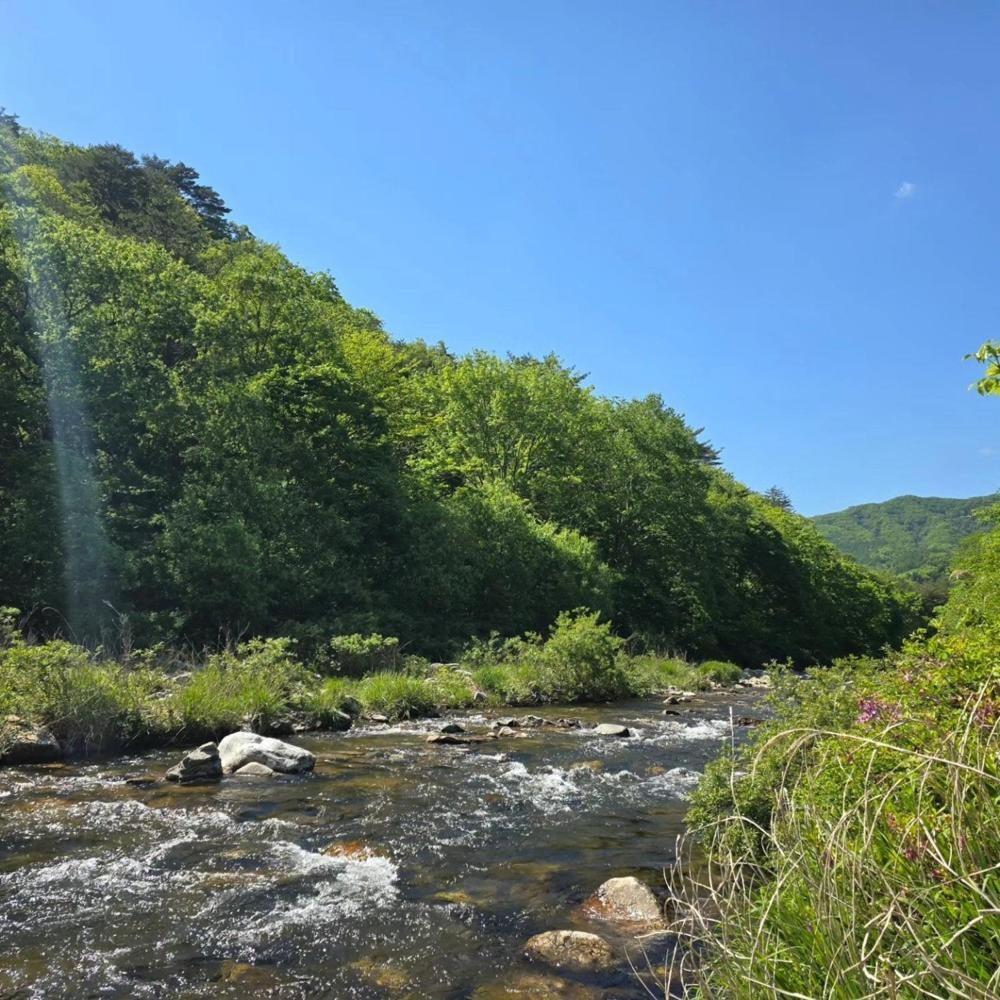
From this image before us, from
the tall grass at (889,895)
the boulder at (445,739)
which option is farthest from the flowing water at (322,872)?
the tall grass at (889,895)

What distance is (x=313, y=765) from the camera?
37.1ft

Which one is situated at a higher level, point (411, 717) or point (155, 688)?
point (155, 688)

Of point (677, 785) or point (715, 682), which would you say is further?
point (715, 682)

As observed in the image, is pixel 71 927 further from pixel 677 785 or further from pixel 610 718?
pixel 610 718

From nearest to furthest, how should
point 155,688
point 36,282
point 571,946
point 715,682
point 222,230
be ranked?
point 571,946, point 155,688, point 36,282, point 715,682, point 222,230

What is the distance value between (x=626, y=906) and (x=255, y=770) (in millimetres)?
6206

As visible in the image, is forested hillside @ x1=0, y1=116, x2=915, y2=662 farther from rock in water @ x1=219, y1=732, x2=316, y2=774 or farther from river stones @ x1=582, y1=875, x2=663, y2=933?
river stones @ x1=582, y1=875, x2=663, y2=933

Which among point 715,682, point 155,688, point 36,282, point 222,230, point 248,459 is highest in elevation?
point 222,230

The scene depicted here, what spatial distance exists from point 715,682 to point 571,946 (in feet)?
88.8

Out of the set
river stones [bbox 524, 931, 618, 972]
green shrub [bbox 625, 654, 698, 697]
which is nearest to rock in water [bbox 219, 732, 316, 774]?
river stones [bbox 524, 931, 618, 972]

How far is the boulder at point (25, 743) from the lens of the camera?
10.6 metres

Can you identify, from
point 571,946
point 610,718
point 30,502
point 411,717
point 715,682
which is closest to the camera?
point 571,946

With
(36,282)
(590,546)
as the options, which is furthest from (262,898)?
(590,546)

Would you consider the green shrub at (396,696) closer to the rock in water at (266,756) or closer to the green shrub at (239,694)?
the green shrub at (239,694)
